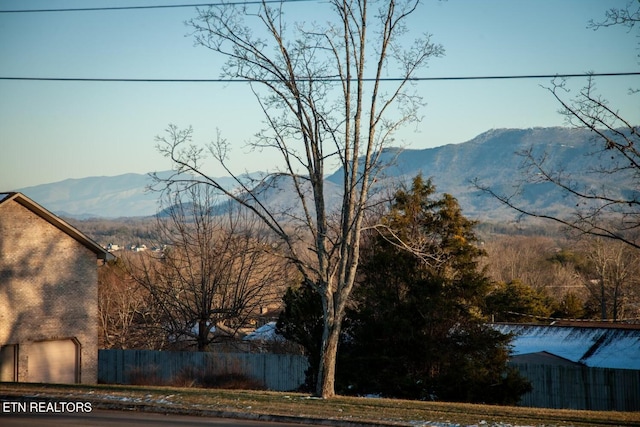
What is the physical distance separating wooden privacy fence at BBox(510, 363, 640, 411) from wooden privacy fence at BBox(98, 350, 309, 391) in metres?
9.32

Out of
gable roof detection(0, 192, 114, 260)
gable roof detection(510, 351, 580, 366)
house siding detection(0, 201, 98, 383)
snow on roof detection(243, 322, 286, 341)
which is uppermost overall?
gable roof detection(0, 192, 114, 260)

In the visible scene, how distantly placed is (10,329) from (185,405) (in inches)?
523

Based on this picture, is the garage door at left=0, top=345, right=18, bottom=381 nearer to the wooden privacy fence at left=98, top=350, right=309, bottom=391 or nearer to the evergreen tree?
the wooden privacy fence at left=98, top=350, right=309, bottom=391

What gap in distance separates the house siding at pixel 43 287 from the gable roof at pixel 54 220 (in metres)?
0.14

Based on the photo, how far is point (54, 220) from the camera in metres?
26.0

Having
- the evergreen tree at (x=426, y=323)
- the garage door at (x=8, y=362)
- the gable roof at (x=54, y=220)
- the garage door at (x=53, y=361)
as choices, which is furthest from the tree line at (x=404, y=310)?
the garage door at (x=8, y=362)

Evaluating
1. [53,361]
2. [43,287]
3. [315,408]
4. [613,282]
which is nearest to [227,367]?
[53,361]

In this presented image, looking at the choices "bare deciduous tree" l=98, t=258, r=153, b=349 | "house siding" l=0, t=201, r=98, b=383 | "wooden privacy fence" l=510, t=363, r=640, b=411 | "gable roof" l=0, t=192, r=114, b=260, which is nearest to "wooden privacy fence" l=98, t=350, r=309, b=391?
"house siding" l=0, t=201, r=98, b=383

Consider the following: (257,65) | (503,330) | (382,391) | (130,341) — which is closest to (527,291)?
(503,330)

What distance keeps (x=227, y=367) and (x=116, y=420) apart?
17.1 metres

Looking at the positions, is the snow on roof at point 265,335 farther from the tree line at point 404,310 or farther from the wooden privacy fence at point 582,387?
the wooden privacy fence at point 582,387

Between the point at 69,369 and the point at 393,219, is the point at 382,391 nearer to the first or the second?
the point at 393,219

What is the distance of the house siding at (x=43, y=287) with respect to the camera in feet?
80.8

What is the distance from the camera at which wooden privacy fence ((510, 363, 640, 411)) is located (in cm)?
2708
